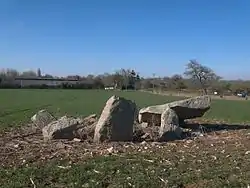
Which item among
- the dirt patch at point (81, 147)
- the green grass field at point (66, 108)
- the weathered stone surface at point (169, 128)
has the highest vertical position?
the weathered stone surface at point (169, 128)

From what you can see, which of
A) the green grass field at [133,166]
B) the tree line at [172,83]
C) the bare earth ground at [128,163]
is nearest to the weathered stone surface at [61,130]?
the bare earth ground at [128,163]

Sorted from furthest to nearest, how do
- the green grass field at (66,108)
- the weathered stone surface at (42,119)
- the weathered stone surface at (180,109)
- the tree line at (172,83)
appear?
the tree line at (172,83)
the green grass field at (66,108)
the weathered stone surface at (180,109)
the weathered stone surface at (42,119)

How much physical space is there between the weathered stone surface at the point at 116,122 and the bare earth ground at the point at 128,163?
680 mm

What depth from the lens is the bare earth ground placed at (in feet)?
28.6

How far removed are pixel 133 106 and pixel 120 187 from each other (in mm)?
7754

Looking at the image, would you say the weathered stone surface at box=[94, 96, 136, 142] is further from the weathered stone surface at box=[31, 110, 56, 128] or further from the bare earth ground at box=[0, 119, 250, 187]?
the weathered stone surface at box=[31, 110, 56, 128]

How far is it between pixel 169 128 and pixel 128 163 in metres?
5.60

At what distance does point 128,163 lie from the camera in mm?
10586

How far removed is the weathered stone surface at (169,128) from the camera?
15.6m

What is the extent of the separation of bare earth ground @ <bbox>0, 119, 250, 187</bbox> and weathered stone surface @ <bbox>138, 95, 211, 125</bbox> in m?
3.75

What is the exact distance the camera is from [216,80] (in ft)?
464

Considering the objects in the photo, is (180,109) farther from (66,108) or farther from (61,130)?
(66,108)

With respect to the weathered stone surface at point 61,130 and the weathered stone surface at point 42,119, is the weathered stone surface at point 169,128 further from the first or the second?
the weathered stone surface at point 42,119

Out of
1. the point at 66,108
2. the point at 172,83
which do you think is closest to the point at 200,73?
the point at 172,83
